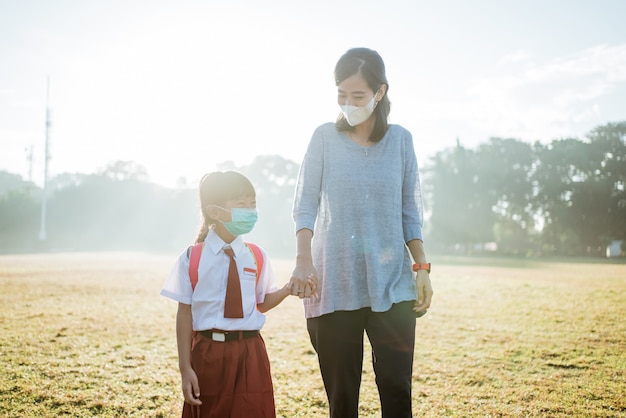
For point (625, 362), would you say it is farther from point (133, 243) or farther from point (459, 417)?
point (133, 243)

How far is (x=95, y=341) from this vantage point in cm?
676

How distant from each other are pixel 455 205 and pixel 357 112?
2214 inches

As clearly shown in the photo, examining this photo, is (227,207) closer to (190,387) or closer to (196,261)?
(196,261)

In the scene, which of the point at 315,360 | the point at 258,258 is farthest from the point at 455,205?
the point at 258,258

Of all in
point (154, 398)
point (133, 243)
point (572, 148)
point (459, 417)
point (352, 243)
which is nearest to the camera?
point (352, 243)

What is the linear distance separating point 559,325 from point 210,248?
7.44 m

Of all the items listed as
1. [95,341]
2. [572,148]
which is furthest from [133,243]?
[95,341]

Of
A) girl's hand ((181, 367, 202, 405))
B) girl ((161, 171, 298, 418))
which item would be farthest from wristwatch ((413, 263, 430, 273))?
girl's hand ((181, 367, 202, 405))

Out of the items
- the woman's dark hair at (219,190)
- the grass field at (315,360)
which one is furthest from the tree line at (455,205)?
the woman's dark hair at (219,190)

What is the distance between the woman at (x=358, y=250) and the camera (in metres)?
2.23

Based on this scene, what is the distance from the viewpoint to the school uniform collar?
254 centimetres

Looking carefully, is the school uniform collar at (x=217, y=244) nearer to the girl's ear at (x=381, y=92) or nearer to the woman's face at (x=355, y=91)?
the woman's face at (x=355, y=91)

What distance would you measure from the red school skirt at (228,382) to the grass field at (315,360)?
1663 millimetres

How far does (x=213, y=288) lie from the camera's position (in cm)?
247
